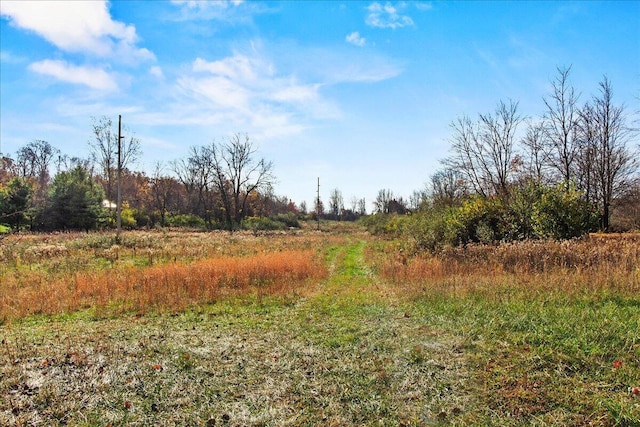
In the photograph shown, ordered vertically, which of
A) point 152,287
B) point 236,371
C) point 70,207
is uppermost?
point 70,207

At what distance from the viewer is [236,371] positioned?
5.34 m

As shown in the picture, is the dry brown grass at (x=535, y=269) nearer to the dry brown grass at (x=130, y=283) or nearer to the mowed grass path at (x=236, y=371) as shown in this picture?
the mowed grass path at (x=236, y=371)

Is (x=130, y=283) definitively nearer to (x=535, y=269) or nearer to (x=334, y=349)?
(x=334, y=349)

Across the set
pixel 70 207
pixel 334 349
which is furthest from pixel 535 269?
pixel 70 207

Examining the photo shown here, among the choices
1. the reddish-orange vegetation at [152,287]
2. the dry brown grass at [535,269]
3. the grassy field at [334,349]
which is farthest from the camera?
the reddish-orange vegetation at [152,287]

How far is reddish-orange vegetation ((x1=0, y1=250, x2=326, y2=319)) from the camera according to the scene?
9359 millimetres

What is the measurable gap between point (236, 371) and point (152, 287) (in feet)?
21.3

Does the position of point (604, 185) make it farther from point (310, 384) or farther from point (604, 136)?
point (310, 384)

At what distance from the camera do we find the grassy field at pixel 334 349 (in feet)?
13.8

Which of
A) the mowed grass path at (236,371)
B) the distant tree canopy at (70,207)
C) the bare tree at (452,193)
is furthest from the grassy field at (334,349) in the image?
the distant tree canopy at (70,207)

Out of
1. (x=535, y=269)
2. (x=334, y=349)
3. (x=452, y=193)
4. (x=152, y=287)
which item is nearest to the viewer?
(x=334, y=349)

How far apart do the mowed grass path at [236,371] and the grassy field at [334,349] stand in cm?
2

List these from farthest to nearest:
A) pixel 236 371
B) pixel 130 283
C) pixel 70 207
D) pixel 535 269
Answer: pixel 70 207 → pixel 130 283 → pixel 535 269 → pixel 236 371

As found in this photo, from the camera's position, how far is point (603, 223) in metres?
23.5
